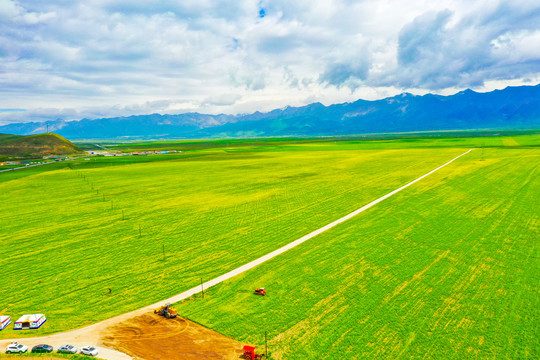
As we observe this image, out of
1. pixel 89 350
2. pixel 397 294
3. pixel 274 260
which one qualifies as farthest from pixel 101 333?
pixel 397 294

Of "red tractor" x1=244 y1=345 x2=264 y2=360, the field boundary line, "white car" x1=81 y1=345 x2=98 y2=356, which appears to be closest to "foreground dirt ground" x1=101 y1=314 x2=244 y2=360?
"red tractor" x1=244 y1=345 x2=264 y2=360

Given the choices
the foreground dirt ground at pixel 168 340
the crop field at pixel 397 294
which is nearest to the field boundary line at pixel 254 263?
the crop field at pixel 397 294

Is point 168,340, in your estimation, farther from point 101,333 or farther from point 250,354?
point 250,354

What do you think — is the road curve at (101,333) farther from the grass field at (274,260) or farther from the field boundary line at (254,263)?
the grass field at (274,260)

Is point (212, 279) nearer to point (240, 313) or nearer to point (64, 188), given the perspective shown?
point (240, 313)

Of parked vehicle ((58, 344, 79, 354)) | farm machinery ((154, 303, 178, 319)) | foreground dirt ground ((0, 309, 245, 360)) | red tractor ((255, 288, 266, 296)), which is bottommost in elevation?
foreground dirt ground ((0, 309, 245, 360))

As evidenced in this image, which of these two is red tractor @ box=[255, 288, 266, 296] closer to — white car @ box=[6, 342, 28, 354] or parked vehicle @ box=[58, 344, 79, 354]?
parked vehicle @ box=[58, 344, 79, 354]
